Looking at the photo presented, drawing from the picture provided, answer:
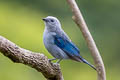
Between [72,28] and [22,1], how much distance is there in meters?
2.78

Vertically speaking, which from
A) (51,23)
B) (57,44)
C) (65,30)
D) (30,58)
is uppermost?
(65,30)

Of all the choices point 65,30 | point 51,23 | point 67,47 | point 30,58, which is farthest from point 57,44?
point 65,30

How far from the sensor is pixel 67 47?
8.53 m

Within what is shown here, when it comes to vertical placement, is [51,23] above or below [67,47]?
above

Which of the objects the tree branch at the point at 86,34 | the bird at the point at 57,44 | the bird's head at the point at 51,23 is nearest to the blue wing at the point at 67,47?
the bird at the point at 57,44

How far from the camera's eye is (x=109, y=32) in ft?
69.2

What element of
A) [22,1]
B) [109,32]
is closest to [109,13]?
[109,32]

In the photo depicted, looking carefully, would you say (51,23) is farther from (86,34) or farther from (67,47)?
(86,34)

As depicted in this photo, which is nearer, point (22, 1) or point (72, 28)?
point (72, 28)

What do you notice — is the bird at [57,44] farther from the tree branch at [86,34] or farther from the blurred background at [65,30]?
the blurred background at [65,30]

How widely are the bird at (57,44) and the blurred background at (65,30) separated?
4702 millimetres

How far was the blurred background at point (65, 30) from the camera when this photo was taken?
14.7 metres

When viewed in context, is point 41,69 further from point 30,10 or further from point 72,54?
point 30,10

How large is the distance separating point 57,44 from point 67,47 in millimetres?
142
